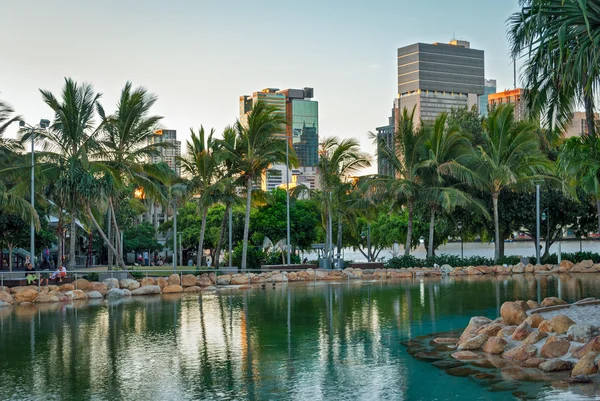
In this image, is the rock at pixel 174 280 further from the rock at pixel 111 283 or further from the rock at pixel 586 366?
the rock at pixel 586 366

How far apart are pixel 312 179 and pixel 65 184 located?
4275 inches

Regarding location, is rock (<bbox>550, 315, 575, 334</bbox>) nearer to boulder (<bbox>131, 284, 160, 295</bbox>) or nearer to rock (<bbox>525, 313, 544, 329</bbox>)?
rock (<bbox>525, 313, 544, 329</bbox>)

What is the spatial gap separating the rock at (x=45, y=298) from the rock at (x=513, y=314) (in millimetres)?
17711

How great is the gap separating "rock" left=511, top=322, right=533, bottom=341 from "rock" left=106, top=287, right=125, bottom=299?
1836cm

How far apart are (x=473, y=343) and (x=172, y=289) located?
1841 centimetres

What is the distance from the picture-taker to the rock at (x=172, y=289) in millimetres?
31578

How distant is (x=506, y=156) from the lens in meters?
41.4

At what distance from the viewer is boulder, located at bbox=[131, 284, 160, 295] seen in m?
30.6

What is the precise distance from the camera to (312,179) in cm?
14025

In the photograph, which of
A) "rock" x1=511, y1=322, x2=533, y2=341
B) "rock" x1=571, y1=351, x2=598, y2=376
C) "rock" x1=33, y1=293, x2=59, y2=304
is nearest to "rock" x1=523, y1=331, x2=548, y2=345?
"rock" x1=511, y1=322, x2=533, y2=341

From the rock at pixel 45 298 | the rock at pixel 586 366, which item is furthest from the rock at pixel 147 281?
the rock at pixel 586 366

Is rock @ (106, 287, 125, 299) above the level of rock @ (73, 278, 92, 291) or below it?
below

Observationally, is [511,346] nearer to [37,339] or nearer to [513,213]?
[37,339]

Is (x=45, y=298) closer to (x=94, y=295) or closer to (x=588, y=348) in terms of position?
(x=94, y=295)
